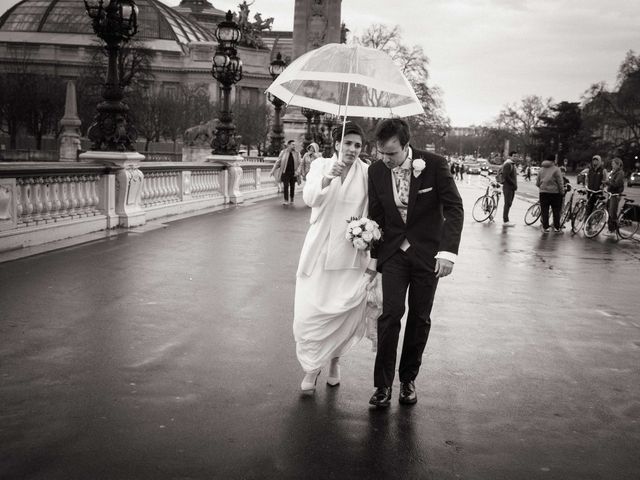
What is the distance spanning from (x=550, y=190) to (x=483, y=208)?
2909mm

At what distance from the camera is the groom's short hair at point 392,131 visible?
5.15 meters

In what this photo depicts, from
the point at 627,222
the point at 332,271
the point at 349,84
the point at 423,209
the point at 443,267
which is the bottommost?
the point at 627,222

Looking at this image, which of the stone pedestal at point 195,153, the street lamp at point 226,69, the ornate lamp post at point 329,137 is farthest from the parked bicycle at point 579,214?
the stone pedestal at point 195,153

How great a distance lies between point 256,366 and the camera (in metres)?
6.17

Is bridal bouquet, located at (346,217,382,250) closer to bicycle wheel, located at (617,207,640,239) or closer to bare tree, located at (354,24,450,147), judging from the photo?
bicycle wheel, located at (617,207,640,239)

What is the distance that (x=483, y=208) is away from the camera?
2214 cm

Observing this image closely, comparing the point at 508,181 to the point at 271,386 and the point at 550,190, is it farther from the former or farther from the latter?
the point at 271,386

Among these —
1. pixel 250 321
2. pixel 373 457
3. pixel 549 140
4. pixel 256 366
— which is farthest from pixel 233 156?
pixel 549 140

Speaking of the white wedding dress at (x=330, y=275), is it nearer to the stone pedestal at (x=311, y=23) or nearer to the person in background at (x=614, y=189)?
the person in background at (x=614, y=189)

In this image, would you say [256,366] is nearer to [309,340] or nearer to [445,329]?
[309,340]

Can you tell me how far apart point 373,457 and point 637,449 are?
1597mm

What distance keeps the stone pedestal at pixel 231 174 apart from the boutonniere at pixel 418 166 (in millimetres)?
19217

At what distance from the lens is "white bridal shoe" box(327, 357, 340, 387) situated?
576cm

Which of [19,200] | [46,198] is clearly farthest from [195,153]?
[19,200]
